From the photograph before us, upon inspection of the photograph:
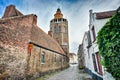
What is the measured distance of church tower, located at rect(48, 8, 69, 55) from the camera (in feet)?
106

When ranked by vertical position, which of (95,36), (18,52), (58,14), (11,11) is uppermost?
(58,14)

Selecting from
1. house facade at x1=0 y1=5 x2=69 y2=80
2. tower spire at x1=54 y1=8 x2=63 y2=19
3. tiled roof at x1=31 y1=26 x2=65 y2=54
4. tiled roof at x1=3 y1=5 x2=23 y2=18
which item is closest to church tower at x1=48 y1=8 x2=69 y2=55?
tower spire at x1=54 y1=8 x2=63 y2=19

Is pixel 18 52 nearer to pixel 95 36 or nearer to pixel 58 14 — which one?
pixel 95 36

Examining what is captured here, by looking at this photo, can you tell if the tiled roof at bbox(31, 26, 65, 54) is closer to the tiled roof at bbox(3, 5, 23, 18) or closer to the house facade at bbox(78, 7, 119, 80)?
the tiled roof at bbox(3, 5, 23, 18)

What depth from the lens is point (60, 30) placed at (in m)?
34.3

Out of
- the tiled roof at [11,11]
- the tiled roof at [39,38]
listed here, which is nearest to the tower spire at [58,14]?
the tiled roof at [39,38]

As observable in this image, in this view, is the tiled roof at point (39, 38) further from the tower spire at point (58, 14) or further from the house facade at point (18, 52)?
the tower spire at point (58, 14)

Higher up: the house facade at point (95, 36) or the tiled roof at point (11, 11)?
the tiled roof at point (11, 11)

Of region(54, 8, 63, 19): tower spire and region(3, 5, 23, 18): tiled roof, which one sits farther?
region(54, 8, 63, 19): tower spire

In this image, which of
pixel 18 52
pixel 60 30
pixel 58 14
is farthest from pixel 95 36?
pixel 58 14

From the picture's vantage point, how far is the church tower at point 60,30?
32.4 meters

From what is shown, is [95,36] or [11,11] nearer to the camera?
[95,36]

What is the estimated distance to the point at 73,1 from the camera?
1052 cm

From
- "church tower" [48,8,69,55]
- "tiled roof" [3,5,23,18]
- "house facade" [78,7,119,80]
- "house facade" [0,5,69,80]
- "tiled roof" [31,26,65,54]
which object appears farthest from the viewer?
"church tower" [48,8,69,55]
